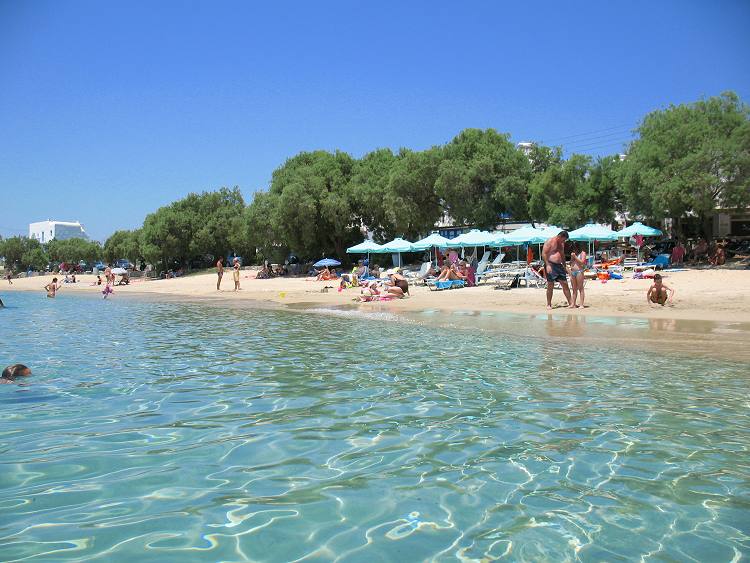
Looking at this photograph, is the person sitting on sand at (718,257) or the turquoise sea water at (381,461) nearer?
the turquoise sea water at (381,461)

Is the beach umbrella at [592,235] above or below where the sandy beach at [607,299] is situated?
above

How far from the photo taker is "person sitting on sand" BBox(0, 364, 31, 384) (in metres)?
6.82

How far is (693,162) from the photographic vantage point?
2339cm

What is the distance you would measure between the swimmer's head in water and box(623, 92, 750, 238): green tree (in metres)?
23.6

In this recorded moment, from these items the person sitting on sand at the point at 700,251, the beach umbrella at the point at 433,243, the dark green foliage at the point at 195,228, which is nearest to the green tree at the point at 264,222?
the dark green foliage at the point at 195,228

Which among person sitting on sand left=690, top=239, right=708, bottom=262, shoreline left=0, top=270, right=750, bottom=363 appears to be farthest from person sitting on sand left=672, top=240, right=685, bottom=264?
shoreline left=0, top=270, right=750, bottom=363

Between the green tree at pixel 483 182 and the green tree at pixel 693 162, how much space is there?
6.99 meters

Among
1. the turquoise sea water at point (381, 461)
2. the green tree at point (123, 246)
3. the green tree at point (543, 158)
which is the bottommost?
the turquoise sea water at point (381, 461)

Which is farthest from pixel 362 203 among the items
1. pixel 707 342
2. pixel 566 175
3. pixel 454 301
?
pixel 707 342

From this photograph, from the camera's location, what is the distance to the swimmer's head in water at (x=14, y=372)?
6.89 metres

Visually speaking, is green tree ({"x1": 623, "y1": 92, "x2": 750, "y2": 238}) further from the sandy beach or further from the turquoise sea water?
the turquoise sea water

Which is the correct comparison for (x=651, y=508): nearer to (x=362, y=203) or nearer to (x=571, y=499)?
(x=571, y=499)

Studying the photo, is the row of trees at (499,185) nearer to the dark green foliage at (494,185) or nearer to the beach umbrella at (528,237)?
the dark green foliage at (494,185)

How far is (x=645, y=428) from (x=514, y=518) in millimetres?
2024
